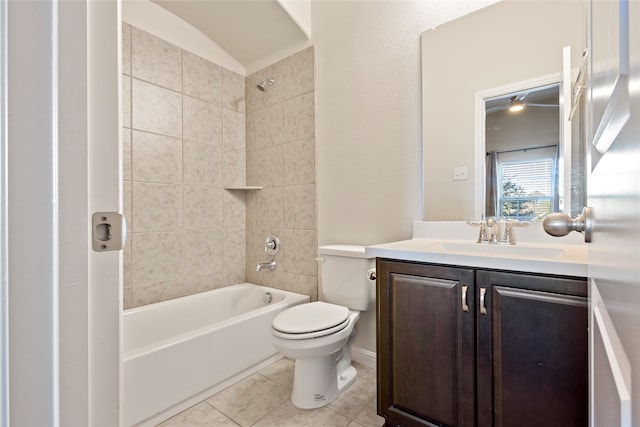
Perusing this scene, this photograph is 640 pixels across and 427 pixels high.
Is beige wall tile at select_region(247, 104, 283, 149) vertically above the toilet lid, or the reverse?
beige wall tile at select_region(247, 104, 283, 149)

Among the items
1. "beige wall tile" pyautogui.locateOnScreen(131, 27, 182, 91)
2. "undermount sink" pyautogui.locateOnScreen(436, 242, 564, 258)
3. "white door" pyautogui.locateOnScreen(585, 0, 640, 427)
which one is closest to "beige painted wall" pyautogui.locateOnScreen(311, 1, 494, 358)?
"undermount sink" pyautogui.locateOnScreen(436, 242, 564, 258)

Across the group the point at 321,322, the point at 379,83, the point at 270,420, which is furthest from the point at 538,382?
the point at 379,83

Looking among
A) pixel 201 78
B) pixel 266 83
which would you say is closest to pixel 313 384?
pixel 266 83

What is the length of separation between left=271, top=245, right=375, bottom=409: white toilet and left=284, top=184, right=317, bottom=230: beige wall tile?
40 cm

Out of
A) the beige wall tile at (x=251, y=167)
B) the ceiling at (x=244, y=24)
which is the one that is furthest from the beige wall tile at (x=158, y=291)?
the ceiling at (x=244, y=24)

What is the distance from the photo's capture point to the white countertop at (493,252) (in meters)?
1.00

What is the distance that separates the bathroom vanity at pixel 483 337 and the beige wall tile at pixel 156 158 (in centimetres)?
161

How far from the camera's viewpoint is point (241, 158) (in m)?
2.73

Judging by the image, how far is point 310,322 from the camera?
1604 millimetres

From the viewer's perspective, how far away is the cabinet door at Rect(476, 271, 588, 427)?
3.08ft

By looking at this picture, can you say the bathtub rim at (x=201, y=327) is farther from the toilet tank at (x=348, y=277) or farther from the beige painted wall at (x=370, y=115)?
the beige painted wall at (x=370, y=115)

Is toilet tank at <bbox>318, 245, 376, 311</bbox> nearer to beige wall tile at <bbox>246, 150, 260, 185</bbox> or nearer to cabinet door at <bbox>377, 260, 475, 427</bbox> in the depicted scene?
cabinet door at <bbox>377, 260, 475, 427</bbox>

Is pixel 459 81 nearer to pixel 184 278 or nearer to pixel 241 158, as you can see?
pixel 241 158

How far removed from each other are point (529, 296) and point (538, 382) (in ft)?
0.90
